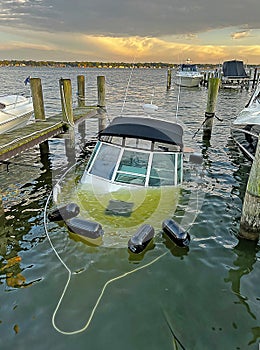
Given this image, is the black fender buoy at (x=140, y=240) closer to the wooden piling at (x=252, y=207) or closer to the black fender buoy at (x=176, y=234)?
the black fender buoy at (x=176, y=234)

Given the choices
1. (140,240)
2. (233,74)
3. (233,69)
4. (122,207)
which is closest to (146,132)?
(122,207)

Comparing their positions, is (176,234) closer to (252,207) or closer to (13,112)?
(252,207)

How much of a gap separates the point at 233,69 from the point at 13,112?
43322 mm

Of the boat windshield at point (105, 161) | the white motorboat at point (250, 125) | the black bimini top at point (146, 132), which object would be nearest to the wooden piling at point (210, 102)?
the white motorboat at point (250, 125)

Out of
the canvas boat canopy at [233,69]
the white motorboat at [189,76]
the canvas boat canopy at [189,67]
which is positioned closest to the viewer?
the canvas boat canopy at [233,69]

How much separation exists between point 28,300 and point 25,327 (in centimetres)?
58

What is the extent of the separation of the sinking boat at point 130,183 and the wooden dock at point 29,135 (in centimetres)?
209

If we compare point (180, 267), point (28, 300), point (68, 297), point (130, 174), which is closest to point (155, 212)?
point (130, 174)

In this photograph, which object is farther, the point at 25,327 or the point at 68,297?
the point at 68,297

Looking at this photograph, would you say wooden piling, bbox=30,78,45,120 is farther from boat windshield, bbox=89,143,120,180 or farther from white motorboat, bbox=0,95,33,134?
boat windshield, bbox=89,143,120,180

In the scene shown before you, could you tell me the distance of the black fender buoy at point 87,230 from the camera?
6121mm

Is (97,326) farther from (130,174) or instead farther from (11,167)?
(11,167)

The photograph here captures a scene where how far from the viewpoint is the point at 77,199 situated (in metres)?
7.92

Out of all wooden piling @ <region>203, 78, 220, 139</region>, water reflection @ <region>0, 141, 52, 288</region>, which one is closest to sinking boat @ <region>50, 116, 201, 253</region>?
water reflection @ <region>0, 141, 52, 288</region>
